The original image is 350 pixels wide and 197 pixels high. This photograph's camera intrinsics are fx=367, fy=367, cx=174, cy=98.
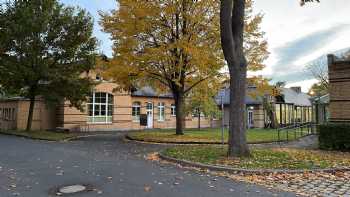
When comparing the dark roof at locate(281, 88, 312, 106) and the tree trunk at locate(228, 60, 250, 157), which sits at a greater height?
the dark roof at locate(281, 88, 312, 106)

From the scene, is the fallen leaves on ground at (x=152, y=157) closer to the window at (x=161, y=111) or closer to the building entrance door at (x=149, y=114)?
the building entrance door at (x=149, y=114)

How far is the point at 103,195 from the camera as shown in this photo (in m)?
7.45

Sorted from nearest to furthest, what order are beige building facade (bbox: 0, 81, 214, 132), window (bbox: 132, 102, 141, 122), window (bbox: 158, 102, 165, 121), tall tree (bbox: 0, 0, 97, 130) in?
tall tree (bbox: 0, 0, 97, 130) → beige building facade (bbox: 0, 81, 214, 132) → window (bbox: 132, 102, 141, 122) → window (bbox: 158, 102, 165, 121)

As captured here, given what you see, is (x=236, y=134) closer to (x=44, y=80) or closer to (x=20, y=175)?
(x=20, y=175)

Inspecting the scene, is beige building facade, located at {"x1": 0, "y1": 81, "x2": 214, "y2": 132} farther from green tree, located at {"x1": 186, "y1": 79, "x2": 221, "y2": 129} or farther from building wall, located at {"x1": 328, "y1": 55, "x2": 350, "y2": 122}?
building wall, located at {"x1": 328, "y1": 55, "x2": 350, "y2": 122}

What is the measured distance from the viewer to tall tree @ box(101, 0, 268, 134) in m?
20.9

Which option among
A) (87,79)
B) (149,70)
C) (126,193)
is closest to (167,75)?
(149,70)

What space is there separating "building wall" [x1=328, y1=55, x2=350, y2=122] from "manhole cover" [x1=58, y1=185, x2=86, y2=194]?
13471 millimetres

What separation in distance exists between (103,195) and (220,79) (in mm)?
16412

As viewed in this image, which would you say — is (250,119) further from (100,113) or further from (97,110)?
(97,110)

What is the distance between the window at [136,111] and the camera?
127 feet

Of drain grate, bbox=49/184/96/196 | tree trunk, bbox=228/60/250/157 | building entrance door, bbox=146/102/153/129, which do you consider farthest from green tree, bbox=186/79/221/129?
drain grate, bbox=49/184/96/196

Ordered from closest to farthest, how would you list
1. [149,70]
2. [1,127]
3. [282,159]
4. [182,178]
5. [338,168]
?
[182,178], [338,168], [282,159], [149,70], [1,127]

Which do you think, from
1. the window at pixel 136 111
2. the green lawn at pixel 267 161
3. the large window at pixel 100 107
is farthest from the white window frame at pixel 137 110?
the green lawn at pixel 267 161
